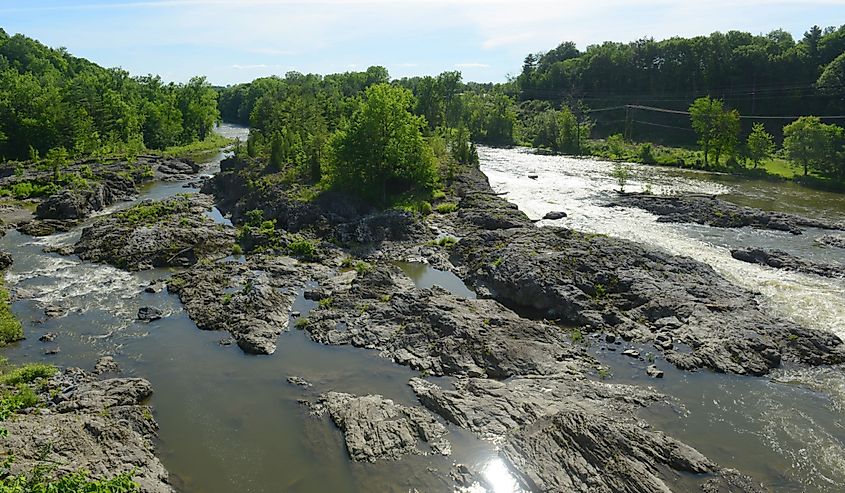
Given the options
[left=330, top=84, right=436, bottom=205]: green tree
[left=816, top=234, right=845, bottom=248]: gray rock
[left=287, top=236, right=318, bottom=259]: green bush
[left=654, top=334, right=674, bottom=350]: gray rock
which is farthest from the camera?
[left=330, top=84, right=436, bottom=205]: green tree

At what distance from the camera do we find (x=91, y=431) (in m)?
19.1

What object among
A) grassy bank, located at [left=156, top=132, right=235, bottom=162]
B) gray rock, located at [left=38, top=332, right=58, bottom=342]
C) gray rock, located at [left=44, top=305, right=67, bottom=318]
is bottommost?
gray rock, located at [left=38, top=332, right=58, bottom=342]

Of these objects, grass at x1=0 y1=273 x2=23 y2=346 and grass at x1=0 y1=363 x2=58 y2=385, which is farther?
grass at x1=0 y1=273 x2=23 y2=346

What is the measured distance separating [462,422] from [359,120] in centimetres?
3800

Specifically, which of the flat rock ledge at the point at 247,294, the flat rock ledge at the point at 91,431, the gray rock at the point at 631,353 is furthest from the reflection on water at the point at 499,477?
the flat rock ledge at the point at 247,294

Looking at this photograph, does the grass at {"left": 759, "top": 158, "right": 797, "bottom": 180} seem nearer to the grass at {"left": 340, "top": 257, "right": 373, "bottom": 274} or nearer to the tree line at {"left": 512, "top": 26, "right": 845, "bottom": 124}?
the tree line at {"left": 512, "top": 26, "right": 845, "bottom": 124}

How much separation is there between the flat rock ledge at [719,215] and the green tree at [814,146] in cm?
2476

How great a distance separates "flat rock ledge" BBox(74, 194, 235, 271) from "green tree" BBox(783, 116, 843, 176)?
241ft

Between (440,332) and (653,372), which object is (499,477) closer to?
(440,332)

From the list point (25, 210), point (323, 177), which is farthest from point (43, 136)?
point (323, 177)

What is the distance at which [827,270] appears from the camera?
1427 inches

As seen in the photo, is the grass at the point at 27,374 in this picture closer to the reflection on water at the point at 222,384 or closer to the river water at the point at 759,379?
the reflection on water at the point at 222,384

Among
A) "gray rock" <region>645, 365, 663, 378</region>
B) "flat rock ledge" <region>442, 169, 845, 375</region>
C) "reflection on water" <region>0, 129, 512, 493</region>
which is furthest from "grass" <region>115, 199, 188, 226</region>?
"gray rock" <region>645, 365, 663, 378</region>

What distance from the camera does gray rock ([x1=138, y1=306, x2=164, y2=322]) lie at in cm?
3133
